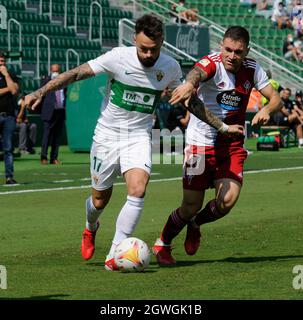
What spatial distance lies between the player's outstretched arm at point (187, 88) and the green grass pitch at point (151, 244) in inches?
63.2

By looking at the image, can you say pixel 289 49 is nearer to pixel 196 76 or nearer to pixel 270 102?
pixel 270 102

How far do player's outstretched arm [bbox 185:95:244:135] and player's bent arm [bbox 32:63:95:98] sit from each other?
1.01 m

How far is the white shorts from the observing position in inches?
425

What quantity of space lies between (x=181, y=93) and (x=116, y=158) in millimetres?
1077

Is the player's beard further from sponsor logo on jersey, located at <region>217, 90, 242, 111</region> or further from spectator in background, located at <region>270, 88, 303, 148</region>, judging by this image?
spectator in background, located at <region>270, 88, 303, 148</region>

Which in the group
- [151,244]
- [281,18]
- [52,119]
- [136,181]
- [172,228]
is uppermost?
[136,181]

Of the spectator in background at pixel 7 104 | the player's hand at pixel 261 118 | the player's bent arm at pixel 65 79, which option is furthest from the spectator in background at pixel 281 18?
the player's bent arm at pixel 65 79

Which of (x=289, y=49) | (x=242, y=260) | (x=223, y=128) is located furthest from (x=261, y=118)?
(x=289, y=49)

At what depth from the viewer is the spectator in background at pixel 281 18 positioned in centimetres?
4609

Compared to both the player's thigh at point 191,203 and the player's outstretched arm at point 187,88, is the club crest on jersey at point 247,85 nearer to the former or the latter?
the player's outstretched arm at point 187,88

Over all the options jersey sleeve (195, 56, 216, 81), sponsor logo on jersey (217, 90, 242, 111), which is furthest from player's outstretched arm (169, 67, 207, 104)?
sponsor logo on jersey (217, 90, 242, 111)

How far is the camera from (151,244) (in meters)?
12.6
